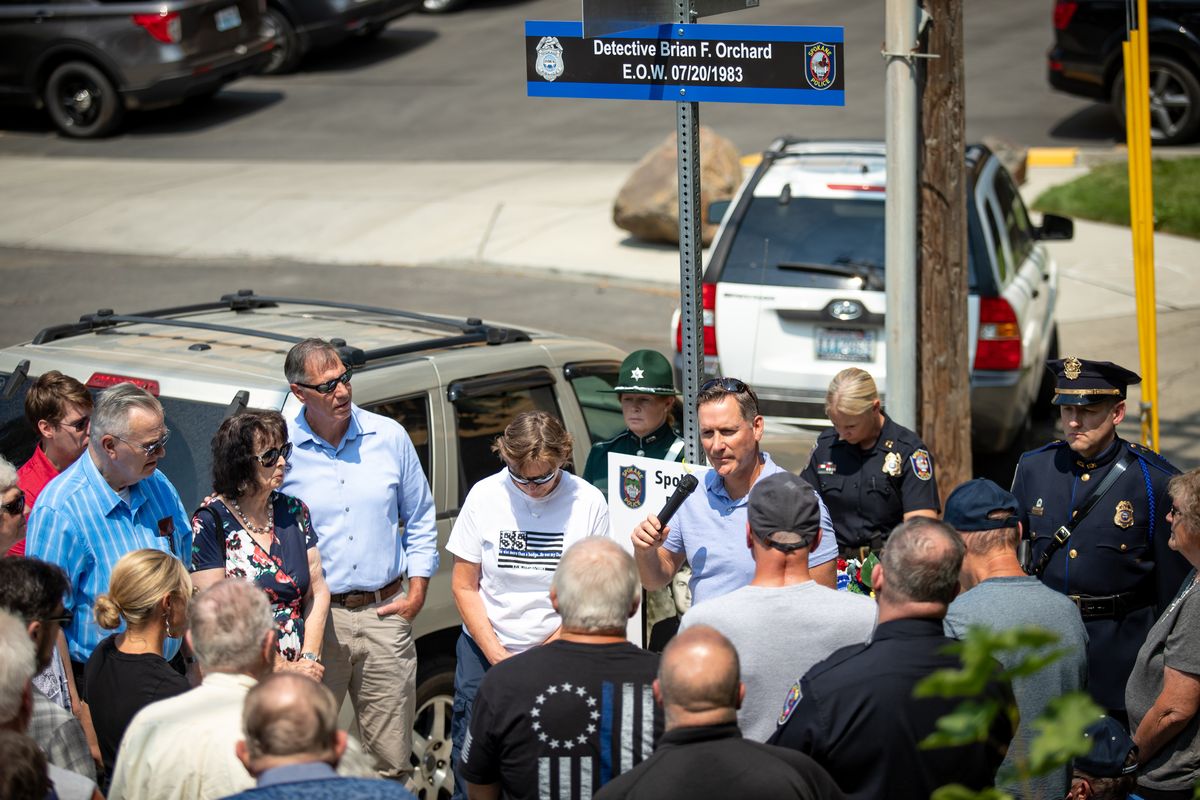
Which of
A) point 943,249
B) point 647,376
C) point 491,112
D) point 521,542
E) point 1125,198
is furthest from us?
point 491,112

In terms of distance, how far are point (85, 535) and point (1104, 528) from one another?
3.66 meters

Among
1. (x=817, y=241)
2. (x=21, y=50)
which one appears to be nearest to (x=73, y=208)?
(x=21, y=50)

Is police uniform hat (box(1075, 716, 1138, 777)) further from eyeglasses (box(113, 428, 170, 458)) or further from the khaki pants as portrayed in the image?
eyeglasses (box(113, 428, 170, 458))

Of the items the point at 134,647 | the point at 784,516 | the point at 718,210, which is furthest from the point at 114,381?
the point at 718,210

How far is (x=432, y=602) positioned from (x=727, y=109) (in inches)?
635

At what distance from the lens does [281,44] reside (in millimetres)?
21984

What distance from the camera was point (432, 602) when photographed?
225 inches

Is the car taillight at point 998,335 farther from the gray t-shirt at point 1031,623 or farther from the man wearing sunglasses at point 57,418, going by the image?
the man wearing sunglasses at point 57,418

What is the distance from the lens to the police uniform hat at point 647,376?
230 inches

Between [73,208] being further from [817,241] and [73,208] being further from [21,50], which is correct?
[817,241]

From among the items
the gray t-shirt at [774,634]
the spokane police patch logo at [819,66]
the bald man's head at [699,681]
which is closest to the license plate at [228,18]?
the spokane police patch logo at [819,66]

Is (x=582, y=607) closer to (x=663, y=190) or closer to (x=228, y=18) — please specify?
(x=663, y=190)

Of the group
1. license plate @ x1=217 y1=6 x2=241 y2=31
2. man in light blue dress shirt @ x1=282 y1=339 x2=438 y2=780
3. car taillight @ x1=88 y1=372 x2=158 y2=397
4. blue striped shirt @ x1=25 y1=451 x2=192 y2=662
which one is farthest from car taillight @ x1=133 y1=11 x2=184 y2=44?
blue striped shirt @ x1=25 y1=451 x2=192 y2=662

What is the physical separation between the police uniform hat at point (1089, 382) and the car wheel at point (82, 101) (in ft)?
54.3
